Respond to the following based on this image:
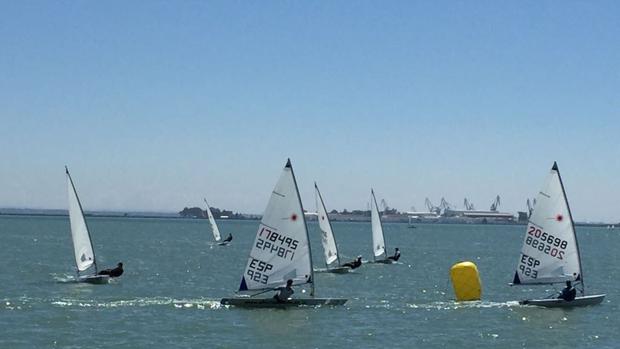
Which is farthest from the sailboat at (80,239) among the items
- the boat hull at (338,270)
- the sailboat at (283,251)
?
the boat hull at (338,270)

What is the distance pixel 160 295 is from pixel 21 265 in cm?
2538

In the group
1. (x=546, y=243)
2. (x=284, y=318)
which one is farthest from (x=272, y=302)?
(x=546, y=243)

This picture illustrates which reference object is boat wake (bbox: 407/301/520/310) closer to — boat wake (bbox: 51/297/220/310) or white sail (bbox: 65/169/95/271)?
boat wake (bbox: 51/297/220/310)

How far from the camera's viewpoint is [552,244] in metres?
46.5

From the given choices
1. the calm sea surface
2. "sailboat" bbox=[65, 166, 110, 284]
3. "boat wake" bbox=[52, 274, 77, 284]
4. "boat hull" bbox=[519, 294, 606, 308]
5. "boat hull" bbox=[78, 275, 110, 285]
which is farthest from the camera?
"sailboat" bbox=[65, 166, 110, 284]

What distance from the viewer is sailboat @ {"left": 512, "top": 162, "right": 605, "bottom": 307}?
46.3 meters

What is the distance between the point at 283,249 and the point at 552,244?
12.4 meters

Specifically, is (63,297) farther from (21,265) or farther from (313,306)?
(21,265)

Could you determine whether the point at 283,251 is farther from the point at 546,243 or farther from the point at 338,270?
the point at 338,270

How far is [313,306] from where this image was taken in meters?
43.4

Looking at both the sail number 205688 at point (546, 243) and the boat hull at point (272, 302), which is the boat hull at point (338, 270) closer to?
the sail number 205688 at point (546, 243)

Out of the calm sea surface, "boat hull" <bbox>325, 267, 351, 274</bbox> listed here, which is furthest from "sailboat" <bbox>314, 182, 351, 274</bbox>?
the calm sea surface

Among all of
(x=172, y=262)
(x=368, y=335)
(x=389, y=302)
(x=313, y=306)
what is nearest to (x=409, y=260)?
(x=172, y=262)

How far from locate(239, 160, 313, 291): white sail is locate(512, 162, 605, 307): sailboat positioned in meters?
10.3
